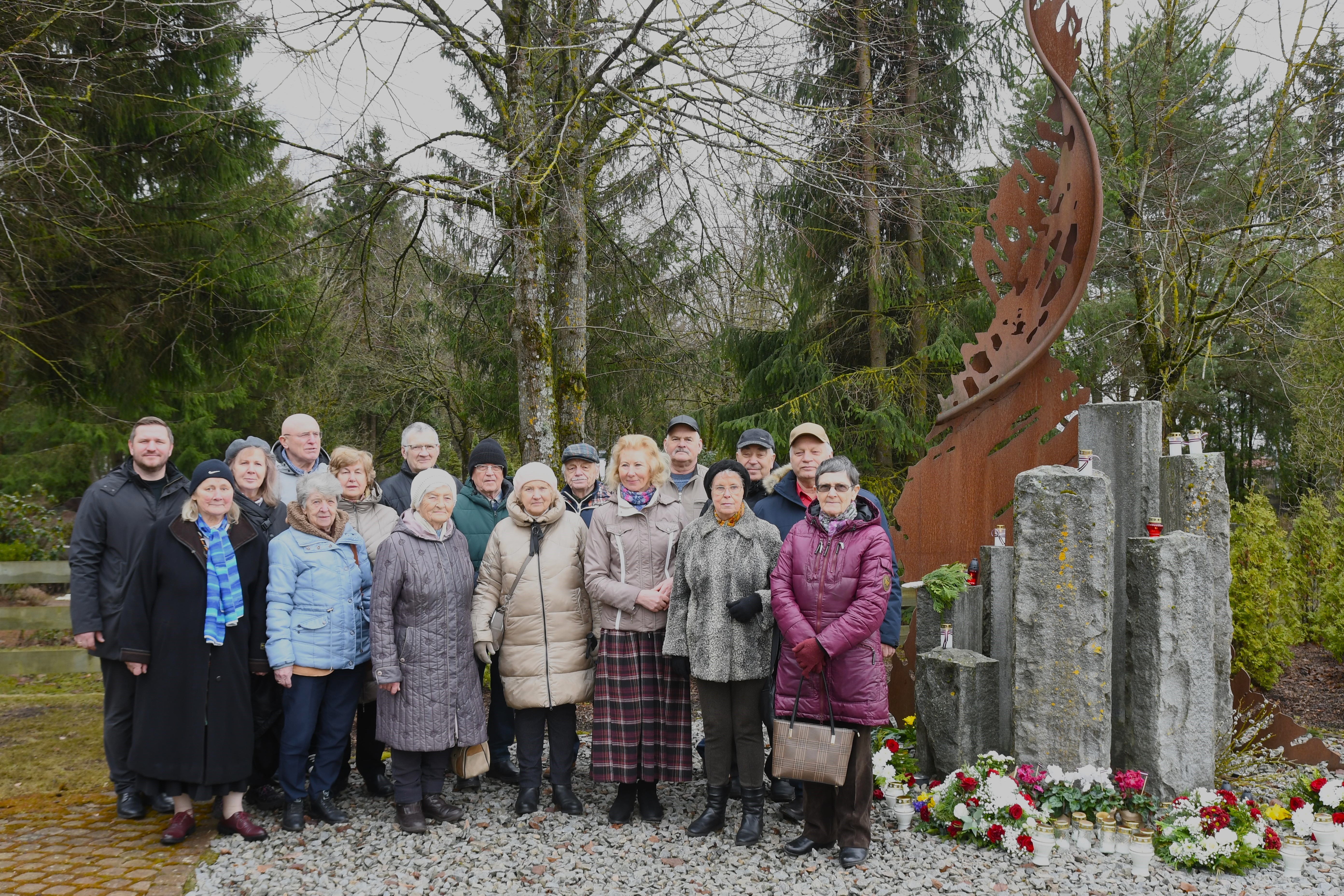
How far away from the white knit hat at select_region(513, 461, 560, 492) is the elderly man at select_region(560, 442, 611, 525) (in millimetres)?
459

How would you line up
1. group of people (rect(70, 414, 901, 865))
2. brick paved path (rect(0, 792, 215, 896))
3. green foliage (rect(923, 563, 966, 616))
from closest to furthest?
brick paved path (rect(0, 792, 215, 896)), group of people (rect(70, 414, 901, 865)), green foliage (rect(923, 563, 966, 616))

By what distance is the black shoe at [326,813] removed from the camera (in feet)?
13.1

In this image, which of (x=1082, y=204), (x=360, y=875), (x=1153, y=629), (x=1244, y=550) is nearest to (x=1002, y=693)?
(x=1153, y=629)

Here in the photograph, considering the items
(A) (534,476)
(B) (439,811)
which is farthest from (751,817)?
(A) (534,476)

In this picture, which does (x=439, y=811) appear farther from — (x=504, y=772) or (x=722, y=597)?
(x=722, y=597)

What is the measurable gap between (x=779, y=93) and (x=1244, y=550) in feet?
17.5

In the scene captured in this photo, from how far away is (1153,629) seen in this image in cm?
391

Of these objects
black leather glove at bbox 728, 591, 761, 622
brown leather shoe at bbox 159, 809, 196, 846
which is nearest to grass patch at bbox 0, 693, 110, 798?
brown leather shoe at bbox 159, 809, 196, 846

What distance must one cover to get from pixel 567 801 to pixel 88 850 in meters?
2.05

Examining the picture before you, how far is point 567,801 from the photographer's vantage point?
412 cm

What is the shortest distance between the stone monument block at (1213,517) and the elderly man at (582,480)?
9.56ft

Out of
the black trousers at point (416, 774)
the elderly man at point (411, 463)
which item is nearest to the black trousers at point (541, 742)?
the black trousers at point (416, 774)

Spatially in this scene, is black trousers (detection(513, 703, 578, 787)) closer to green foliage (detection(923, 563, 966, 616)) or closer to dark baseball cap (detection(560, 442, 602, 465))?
dark baseball cap (detection(560, 442, 602, 465))

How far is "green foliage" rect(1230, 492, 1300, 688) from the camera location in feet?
21.1
